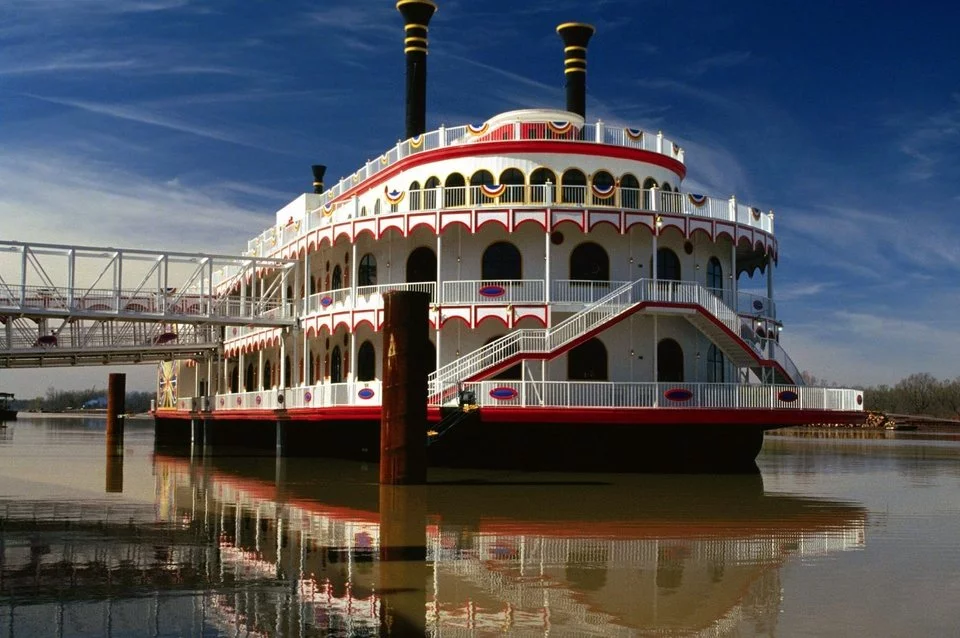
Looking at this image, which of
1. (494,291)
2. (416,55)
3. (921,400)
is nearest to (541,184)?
(494,291)

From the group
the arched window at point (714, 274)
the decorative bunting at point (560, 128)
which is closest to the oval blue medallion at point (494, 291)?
the decorative bunting at point (560, 128)

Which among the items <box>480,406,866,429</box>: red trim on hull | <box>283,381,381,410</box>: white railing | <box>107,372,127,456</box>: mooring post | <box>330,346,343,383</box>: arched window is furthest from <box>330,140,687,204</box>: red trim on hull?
<box>107,372,127,456</box>: mooring post

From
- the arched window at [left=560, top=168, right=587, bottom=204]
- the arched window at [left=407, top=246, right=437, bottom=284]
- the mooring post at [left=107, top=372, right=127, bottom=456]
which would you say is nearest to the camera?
the arched window at [left=560, top=168, right=587, bottom=204]

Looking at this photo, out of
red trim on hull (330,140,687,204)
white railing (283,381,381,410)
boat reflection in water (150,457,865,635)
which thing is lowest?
boat reflection in water (150,457,865,635)

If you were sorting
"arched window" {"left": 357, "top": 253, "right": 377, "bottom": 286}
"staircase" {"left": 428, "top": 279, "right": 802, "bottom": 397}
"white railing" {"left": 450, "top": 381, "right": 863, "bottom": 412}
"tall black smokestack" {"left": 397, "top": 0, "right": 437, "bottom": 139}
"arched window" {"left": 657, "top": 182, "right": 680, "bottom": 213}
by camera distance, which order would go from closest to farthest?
"white railing" {"left": 450, "top": 381, "right": 863, "bottom": 412} → "staircase" {"left": 428, "top": 279, "right": 802, "bottom": 397} → "arched window" {"left": 657, "top": 182, "right": 680, "bottom": 213} → "arched window" {"left": 357, "top": 253, "right": 377, "bottom": 286} → "tall black smokestack" {"left": 397, "top": 0, "right": 437, "bottom": 139}

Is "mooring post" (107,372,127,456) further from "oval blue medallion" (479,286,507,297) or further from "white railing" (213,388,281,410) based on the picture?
"oval blue medallion" (479,286,507,297)

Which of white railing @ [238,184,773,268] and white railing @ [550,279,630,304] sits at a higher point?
white railing @ [238,184,773,268]

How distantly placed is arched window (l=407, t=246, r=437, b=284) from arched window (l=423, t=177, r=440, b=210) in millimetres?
1456

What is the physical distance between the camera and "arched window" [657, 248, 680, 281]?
37.5 meters

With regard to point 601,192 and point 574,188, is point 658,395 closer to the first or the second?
point 601,192

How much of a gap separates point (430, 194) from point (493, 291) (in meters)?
5.40

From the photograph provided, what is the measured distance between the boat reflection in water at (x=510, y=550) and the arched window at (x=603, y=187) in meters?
12.4

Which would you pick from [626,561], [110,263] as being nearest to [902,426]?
[110,263]

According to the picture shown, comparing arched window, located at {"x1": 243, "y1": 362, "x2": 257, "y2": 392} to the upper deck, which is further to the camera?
arched window, located at {"x1": 243, "y1": 362, "x2": 257, "y2": 392}
